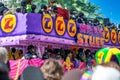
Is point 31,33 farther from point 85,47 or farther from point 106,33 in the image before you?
point 106,33

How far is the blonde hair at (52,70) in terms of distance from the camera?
2.95 metres

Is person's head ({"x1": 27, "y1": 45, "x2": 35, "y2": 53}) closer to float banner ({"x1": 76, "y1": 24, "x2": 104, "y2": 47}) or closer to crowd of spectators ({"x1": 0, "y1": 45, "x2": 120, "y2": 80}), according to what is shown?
float banner ({"x1": 76, "y1": 24, "x2": 104, "y2": 47})

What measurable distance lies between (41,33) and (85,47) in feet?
12.9

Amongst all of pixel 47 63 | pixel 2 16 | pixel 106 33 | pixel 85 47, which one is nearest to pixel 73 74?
pixel 47 63

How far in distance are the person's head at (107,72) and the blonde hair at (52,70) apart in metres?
1.07

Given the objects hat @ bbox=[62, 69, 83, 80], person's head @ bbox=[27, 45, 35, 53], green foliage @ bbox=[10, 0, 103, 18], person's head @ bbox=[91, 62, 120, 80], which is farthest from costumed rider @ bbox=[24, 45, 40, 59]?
green foliage @ bbox=[10, 0, 103, 18]

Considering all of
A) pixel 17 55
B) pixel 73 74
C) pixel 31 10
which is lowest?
pixel 17 55

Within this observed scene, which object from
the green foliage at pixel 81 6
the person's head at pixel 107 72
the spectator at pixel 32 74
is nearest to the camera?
the person's head at pixel 107 72

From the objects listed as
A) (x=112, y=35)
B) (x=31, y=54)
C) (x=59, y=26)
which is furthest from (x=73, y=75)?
(x=112, y=35)

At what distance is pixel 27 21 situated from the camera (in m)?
12.5

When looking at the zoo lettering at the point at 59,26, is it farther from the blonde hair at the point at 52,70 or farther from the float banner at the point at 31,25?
the blonde hair at the point at 52,70

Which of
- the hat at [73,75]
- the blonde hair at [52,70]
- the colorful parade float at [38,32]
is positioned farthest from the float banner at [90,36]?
the hat at [73,75]

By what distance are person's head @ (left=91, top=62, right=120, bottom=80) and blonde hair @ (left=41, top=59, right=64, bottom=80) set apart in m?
1.07

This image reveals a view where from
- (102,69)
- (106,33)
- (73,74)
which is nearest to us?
(102,69)
